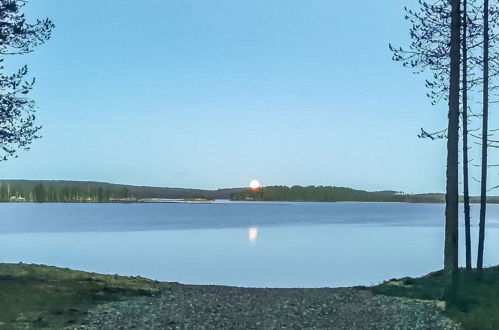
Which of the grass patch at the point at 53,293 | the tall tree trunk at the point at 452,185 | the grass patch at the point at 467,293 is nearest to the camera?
the grass patch at the point at 53,293

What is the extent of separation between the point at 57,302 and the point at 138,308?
7.57ft

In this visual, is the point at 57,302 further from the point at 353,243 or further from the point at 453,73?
the point at 353,243

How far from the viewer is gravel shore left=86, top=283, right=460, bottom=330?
574 inches

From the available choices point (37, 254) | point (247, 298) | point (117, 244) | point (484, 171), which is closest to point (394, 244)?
point (117, 244)

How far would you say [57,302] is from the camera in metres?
16.0

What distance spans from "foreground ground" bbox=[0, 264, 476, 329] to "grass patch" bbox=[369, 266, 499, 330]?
0.14m

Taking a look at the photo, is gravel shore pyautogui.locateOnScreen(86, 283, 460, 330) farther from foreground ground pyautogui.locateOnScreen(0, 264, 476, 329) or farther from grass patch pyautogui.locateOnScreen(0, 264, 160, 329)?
grass patch pyautogui.locateOnScreen(0, 264, 160, 329)

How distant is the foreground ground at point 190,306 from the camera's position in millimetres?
14531

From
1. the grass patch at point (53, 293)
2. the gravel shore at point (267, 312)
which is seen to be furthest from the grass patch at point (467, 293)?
the grass patch at point (53, 293)

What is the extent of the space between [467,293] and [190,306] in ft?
29.1

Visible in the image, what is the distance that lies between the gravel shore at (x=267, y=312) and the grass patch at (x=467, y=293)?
0.52 meters

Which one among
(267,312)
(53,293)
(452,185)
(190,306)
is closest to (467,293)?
(452,185)

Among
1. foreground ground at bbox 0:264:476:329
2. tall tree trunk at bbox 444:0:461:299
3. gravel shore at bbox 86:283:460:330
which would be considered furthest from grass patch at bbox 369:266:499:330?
tall tree trunk at bbox 444:0:461:299

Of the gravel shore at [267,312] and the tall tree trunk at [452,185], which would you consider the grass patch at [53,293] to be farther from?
the tall tree trunk at [452,185]
